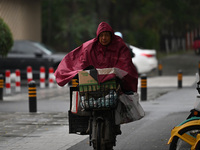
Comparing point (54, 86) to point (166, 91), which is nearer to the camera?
point (166, 91)

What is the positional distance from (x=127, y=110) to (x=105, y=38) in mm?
945

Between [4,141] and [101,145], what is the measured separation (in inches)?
115

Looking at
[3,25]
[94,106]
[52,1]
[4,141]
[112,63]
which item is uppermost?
[52,1]

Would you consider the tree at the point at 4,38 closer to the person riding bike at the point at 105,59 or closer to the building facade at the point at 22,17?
the person riding bike at the point at 105,59

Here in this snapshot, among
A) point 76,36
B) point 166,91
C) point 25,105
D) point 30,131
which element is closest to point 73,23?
point 76,36

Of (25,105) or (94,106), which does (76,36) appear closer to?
(25,105)

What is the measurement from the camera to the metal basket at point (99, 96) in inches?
264

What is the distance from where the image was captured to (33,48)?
2350 centimetres

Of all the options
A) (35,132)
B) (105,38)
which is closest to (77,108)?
(105,38)

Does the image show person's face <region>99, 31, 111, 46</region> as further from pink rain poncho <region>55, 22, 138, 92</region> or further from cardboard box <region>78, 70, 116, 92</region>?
cardboard box <region>78, 70, 116, 92</region>

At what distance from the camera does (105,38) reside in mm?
7012

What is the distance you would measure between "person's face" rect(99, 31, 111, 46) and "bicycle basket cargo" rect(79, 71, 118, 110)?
20.4 inches

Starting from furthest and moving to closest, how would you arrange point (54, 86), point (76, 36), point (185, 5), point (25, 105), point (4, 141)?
point (185, 5) < point (76, 36) < point (54, 86) < point (25, 105) < point (4, 141)

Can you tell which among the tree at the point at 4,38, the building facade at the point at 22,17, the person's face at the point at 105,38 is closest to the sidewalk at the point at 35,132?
the person's face at the point at 105,38
